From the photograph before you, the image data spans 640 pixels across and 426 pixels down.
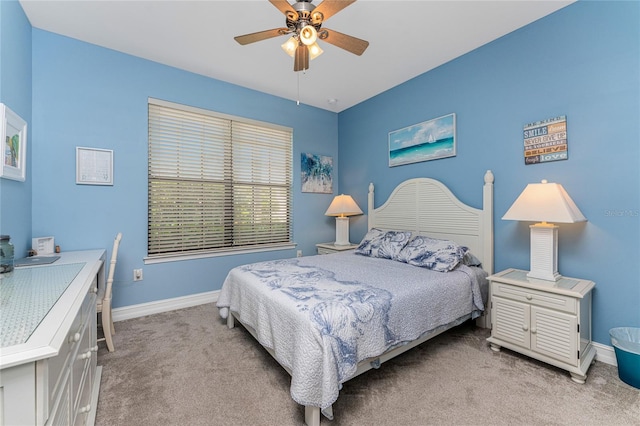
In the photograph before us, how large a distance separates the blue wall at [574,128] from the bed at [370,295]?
0.24 metres

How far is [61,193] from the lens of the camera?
2486 millimetres

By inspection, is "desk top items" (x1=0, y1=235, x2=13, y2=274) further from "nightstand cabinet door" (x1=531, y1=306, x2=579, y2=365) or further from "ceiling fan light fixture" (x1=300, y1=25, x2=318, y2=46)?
"nightstand cabinet door" (x1=531, y1=306, x2=579, y2=365)

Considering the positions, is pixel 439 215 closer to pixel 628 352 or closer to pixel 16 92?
pixel 628 352

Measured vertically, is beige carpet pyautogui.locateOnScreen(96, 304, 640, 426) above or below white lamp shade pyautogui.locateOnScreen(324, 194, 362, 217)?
below

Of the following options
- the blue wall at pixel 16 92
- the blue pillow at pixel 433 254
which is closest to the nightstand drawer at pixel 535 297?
the blue pillow at pixel 433 254

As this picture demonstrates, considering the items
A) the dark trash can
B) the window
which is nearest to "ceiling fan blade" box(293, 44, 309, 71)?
the window

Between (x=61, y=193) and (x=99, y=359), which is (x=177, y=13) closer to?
(x=61, y=193)

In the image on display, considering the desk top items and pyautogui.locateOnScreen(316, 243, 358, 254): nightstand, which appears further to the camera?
pyautogui.locateOnScreen(316, 243, 358, 254): nightstand

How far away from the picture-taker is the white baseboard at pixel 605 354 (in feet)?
6.37

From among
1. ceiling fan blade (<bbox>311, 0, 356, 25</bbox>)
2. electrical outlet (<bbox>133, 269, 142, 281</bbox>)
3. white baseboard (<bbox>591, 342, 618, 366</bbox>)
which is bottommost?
white baseboard (<bbox>591, 342, 618, 366</bbox>)

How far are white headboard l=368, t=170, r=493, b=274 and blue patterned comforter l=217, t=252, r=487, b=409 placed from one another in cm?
33

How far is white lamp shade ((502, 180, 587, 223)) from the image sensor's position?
6.24ft

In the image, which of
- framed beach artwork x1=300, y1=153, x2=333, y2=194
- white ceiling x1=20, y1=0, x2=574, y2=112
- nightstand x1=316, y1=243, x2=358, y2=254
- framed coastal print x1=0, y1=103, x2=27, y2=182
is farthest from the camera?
framed beach artwork x1=300, y1=153, x2=333, y2=194

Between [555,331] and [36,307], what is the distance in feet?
9.29
